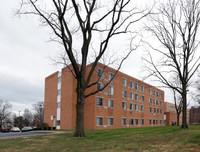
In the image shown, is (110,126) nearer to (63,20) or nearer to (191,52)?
(191,52)

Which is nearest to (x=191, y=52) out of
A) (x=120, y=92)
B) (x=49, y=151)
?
(x=49, y=151)

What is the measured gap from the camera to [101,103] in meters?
39.5

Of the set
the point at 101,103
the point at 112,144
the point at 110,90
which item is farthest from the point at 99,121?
the point at 112,144

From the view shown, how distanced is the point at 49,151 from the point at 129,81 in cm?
4076

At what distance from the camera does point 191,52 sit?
24375mm

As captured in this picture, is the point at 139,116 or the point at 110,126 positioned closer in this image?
the point at 110,126

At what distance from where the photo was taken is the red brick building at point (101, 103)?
38531 millimetres

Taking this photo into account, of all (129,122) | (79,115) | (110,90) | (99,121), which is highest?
(110,90)

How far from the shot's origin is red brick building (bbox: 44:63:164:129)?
38.5m

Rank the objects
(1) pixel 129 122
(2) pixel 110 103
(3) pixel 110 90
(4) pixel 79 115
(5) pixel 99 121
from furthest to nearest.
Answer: (1) pixel 129 122 < (3) pixel 110 90 < (2) pixel 110 103 < (5) pixel 99 121 < (4) pixel 79 115

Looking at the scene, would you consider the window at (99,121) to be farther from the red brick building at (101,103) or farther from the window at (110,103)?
the window at (110,103)

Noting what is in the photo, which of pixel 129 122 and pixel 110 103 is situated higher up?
pixel 110 103

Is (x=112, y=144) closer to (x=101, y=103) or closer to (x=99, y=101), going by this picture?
(x=99, y=101)

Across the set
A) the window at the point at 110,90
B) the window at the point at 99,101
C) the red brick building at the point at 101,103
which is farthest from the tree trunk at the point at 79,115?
the window at the point at 110,90
